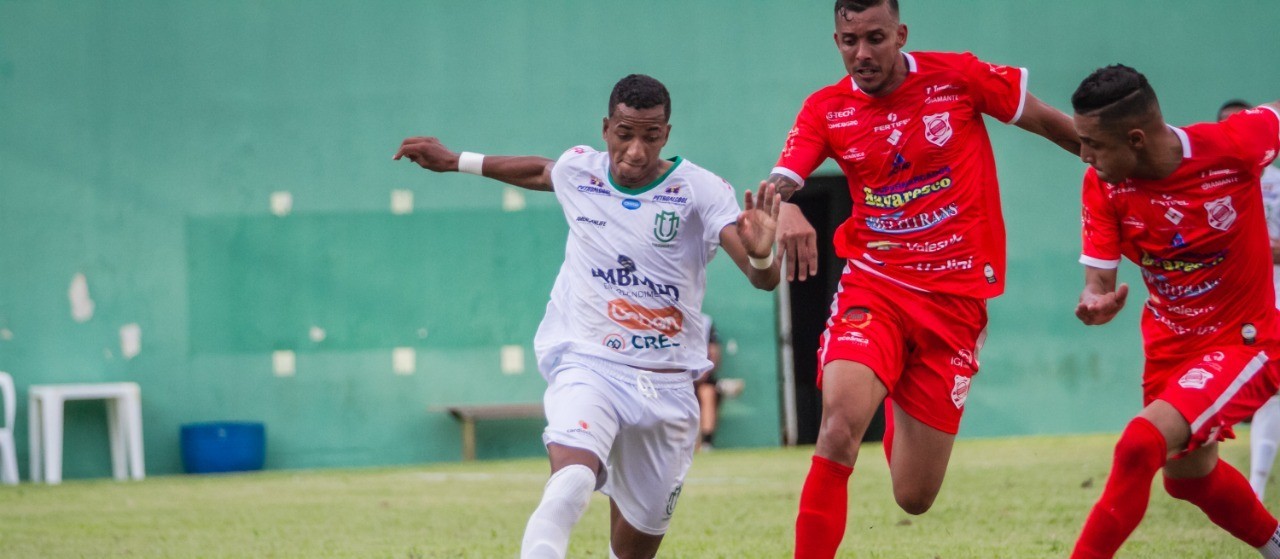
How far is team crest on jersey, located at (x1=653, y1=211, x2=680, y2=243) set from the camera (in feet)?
19.8

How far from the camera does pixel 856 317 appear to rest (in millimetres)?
5820

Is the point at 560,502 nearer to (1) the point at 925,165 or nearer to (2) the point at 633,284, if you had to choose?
(2) the point at 633,284

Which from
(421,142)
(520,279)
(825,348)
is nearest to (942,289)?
(825,348)

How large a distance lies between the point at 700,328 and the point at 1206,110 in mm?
13536

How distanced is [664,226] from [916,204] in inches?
38.0

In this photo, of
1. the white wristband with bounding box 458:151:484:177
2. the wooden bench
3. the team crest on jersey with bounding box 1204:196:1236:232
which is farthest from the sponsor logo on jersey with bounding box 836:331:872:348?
the wooden bench

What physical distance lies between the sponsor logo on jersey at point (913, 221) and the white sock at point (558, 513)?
4.88 feet

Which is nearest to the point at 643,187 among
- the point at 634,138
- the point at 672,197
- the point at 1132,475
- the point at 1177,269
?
the point at 672,197

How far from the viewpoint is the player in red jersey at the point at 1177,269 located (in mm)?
5305

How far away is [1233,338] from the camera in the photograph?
5.56 meters

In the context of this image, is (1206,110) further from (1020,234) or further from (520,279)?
(520,279)

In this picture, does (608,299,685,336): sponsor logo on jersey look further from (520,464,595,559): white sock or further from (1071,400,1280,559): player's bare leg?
(1071,400,1280,559): player's bare leg

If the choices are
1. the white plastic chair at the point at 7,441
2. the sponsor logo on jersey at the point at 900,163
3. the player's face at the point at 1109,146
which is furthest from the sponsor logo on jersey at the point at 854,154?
the white plastic chair at the point at 7,441

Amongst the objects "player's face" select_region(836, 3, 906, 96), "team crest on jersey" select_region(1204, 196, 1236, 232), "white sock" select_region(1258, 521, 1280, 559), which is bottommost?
"white sock" select_region(1258, 521, 1280, 559)
